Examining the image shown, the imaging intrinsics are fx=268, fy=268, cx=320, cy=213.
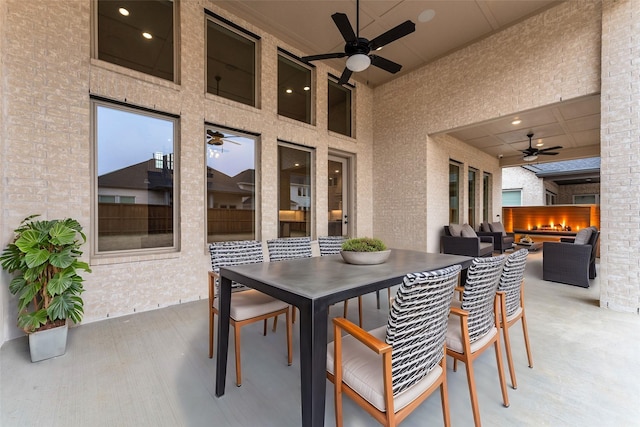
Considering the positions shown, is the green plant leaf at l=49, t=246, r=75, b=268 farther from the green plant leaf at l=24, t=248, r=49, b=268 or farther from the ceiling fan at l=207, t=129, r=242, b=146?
the ceiling fan at l=207, t=129, r=242, b=146

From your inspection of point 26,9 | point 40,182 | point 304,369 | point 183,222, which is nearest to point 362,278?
point 304,369

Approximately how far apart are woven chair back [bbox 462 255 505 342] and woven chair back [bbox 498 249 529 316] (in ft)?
0.53

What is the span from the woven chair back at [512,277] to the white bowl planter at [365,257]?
78cm

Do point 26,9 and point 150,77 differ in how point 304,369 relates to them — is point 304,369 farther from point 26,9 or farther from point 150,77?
point 26,9

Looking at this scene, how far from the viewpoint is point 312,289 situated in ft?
4.46

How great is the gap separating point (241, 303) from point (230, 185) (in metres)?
2.49

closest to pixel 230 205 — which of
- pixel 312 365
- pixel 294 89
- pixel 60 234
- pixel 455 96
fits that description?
pixel 60 234

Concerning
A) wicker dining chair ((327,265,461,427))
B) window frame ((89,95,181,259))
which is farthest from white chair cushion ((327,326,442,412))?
window frame ((89,95,181,259))

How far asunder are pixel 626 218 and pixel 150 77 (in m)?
6.01

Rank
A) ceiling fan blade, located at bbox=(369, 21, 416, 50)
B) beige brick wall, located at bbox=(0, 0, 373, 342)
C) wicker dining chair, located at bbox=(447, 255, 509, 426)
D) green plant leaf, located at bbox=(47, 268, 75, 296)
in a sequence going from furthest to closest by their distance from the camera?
ceiling fan blade, located at bbox=(369, 21, 416, 50), beige brick wall, located at bbox=(0, 0, 373, 342), green plant leaf, located at bbox=(47, 268, 75, 296), wicker dining chair, located at bbox=(447, 255, 509, 426)

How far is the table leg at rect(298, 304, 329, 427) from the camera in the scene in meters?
1.15

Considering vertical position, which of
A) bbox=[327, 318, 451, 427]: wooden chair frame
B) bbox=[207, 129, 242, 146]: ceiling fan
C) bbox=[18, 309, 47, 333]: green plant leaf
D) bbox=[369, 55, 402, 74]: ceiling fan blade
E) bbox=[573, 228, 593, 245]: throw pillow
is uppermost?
bbox=[369, 55, 402, 74]: ceiling fan blade

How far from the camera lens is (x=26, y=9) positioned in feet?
8.51

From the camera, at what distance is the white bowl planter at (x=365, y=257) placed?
2.05m
